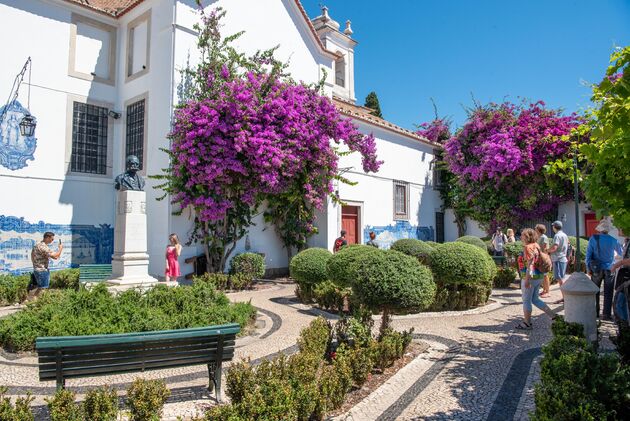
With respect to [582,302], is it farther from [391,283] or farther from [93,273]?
[93,273]

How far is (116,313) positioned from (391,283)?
151 inches

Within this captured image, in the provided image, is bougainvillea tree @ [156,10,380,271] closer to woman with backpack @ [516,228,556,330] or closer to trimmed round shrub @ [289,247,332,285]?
trimmed round shrub @ [289,247,332,285]

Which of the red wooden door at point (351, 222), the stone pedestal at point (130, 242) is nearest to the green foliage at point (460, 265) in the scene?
the stone pedestal at point (130, 242)

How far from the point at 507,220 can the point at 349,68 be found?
515 inches

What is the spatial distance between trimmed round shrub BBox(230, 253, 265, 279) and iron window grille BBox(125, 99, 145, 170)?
415 centimetres

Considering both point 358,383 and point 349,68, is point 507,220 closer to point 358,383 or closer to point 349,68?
point 349,68

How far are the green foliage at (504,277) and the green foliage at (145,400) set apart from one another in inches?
416

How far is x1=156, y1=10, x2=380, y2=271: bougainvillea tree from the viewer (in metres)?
11.7

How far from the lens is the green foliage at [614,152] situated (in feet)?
10.5

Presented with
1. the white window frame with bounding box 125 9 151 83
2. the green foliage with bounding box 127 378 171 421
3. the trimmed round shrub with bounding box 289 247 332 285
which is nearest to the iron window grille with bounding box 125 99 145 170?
the white window frame with bounding box 125 9 151 83

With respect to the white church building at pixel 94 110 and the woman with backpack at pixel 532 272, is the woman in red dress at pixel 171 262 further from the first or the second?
the woman with backpack at pixel 532 272

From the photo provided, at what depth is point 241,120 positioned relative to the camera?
38.7 feet

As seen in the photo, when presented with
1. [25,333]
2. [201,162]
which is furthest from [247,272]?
[25,333]

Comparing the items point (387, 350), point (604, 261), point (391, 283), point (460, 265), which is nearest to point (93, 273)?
point (391, 283)
